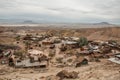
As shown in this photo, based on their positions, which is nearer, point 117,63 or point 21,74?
point 21,74

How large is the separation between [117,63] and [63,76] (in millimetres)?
7093

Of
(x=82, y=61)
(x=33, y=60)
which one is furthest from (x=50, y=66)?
(x=82, y=61)

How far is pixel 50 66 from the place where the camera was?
18.8 m

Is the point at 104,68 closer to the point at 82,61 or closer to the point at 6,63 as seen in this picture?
the point at 82,61

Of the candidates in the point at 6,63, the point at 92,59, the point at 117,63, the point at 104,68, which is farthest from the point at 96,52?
the point at 6,63

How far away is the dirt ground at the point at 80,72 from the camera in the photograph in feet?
50.1

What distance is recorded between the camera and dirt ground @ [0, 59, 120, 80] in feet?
50.1

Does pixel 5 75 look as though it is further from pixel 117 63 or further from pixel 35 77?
pixel 117 63

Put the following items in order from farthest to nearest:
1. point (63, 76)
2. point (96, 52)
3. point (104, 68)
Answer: point (96, 52), point (104, 68), point (63, 76)

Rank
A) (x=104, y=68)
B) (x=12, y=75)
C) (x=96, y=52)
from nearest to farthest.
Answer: (x=12, y=75)
(x=104, y=68)
(x=96, y=52)

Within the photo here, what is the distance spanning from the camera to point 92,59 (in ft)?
69.5

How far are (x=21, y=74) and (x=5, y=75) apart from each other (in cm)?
124

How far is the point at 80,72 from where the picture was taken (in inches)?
653

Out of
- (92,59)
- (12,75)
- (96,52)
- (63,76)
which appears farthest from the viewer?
(96,52)
